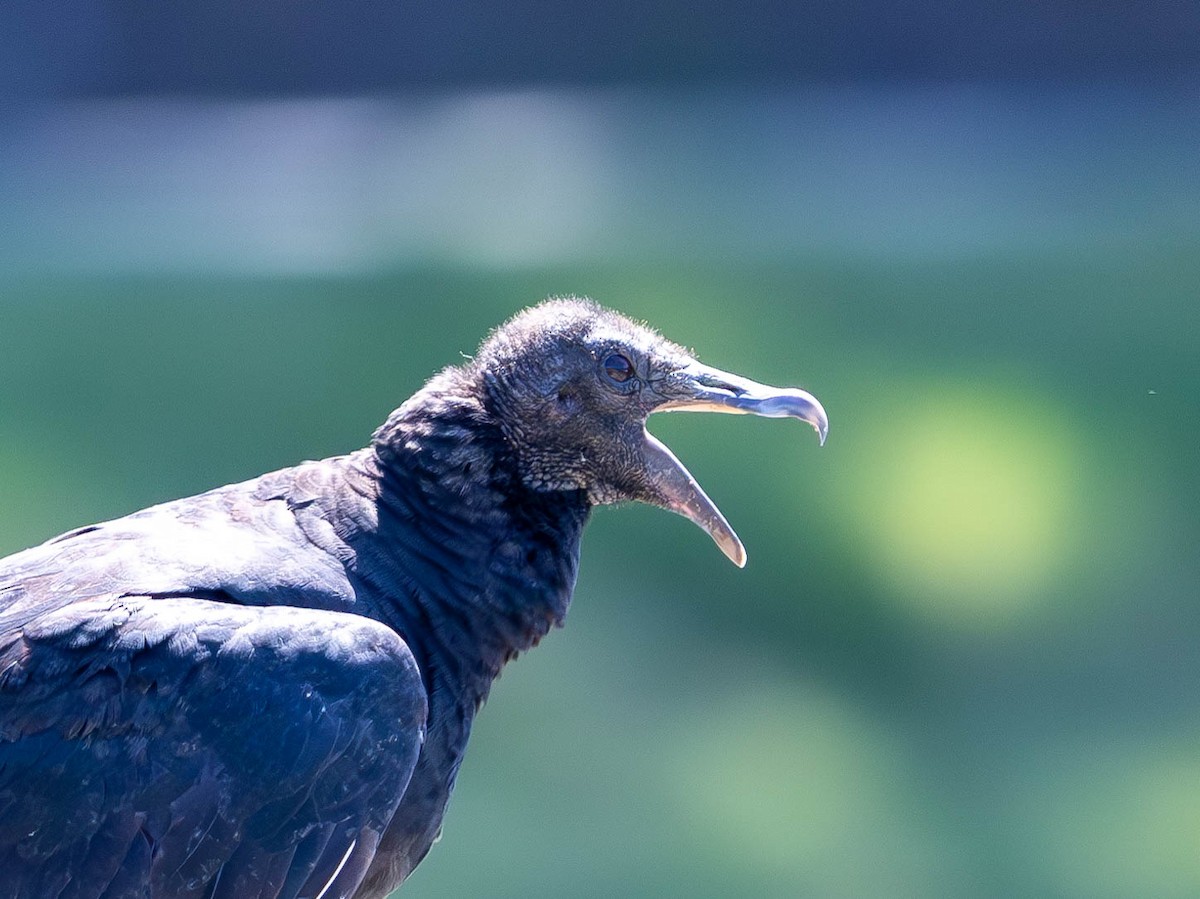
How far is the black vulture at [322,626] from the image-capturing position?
114 inches

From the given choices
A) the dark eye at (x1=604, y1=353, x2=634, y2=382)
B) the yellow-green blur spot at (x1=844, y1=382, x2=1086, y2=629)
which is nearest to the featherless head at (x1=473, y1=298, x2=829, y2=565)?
the dark eye at (x1=604, y1=353, x2=634, y2=382)

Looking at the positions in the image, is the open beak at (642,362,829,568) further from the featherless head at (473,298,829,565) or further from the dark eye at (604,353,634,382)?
→ the dark eye at (604,353,634,382)

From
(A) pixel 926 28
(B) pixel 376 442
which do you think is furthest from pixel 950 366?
(B) pixel 376 442

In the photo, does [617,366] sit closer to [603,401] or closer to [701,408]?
[603,401]

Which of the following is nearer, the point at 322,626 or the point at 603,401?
the point at 322,626

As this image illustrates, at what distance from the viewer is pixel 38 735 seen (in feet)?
9.52

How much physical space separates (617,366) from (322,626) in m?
1.07

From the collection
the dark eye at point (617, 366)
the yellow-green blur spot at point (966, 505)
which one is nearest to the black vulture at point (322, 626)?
the dark eye at point (617, 366)

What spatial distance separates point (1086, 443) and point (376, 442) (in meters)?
5.32

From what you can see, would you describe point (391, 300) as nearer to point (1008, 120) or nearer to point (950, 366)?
point (950, 366)

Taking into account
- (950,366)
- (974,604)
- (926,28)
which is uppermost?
(926,28)

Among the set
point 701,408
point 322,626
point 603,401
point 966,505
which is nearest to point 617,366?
point 603,401

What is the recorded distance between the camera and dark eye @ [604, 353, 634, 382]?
3648 mm

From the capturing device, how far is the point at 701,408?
12.1ft
